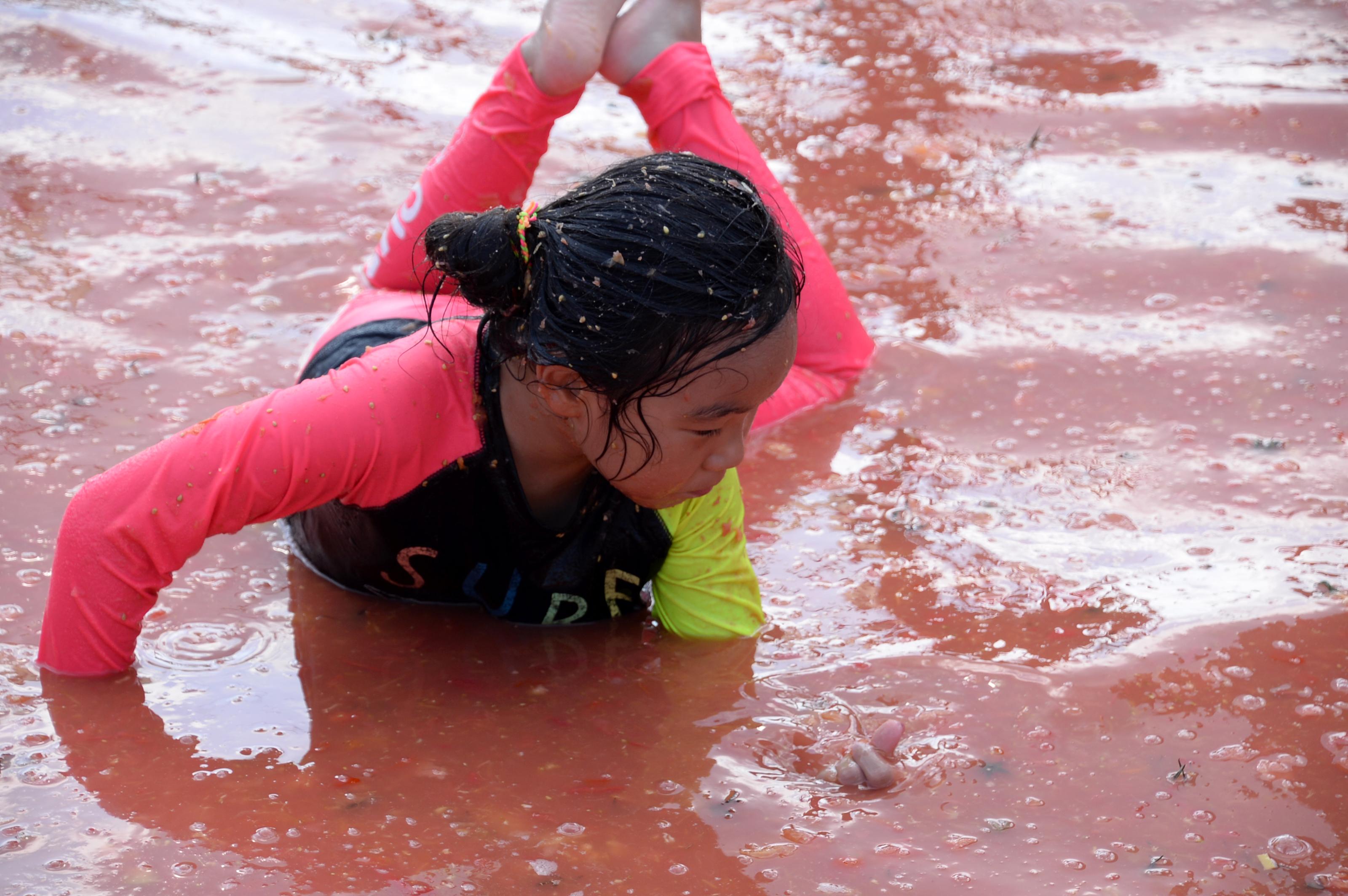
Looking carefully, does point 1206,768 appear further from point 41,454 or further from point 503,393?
point 41,454

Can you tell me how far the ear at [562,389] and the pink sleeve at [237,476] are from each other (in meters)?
0.16

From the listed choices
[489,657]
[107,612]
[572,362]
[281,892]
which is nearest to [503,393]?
Result: [572,362]

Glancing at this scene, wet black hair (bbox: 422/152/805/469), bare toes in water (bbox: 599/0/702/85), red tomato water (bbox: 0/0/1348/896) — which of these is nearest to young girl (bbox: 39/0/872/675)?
wet black hair (bbox: 422/152/805/469)

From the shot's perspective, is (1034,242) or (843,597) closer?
(843,597)

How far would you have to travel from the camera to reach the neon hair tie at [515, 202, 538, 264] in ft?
5.51

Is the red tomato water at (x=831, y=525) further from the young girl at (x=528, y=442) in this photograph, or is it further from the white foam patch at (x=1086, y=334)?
the young girl at (x=528, y=442)

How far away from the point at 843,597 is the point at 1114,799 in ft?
1.99

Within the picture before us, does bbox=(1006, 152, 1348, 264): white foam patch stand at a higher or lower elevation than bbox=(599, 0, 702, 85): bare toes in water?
lower

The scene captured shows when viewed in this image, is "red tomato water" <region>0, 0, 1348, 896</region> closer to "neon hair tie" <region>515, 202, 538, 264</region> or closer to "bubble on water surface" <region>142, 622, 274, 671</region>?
"bubble on water surface" <region>142, 622, 274, 671</region>

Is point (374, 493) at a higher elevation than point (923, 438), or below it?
higher

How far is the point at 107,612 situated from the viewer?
1.73m

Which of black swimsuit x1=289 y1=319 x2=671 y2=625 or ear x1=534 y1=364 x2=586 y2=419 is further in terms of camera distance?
black swimsuit x1=289 y1=319 x2=671 y2=625

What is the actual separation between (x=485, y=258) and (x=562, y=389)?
0.21 metres

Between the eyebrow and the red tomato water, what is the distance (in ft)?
1.54
